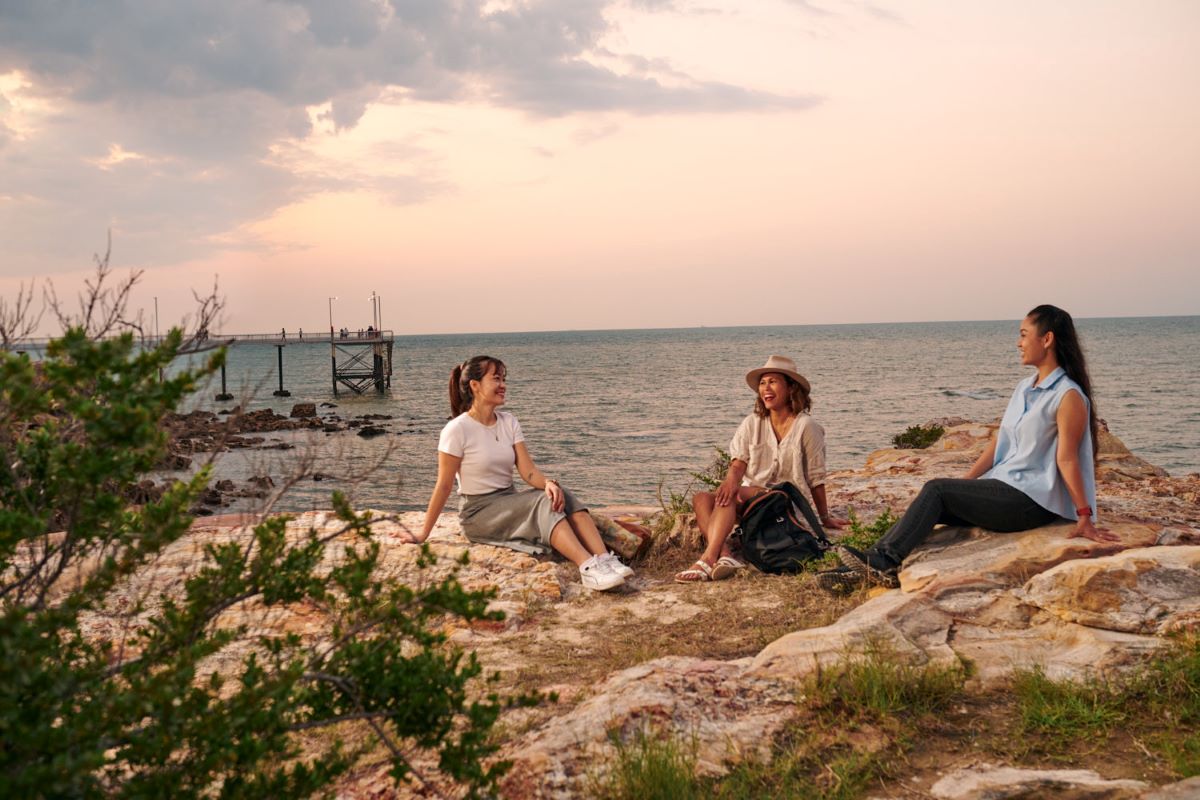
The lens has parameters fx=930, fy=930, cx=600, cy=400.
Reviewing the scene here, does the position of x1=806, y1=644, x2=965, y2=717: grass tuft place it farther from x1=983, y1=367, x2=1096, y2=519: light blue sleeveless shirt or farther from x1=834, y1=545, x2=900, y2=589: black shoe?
x1=983, y1=367, x2=1096, y2=519: light blue sleeveless shirt

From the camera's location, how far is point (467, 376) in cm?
696

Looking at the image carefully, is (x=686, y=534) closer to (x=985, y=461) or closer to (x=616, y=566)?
(x=616, y=566)

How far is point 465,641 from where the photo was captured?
5.33 meters

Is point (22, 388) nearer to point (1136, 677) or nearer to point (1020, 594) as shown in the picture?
point (1136, 677)

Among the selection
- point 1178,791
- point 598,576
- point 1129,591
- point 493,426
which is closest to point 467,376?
point 493,426

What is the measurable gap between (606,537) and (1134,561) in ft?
11.7

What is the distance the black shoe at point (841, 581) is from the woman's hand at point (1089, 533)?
1.23 meters

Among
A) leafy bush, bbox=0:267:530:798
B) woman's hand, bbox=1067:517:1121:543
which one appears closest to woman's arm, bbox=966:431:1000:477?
woman's hand, bbox=1067:517:1121:543

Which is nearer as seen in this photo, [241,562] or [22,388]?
[22,388]

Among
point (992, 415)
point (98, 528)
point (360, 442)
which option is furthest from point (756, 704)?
point (992, 415)

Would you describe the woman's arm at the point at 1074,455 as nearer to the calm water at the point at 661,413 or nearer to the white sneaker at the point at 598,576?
the white sneaker at the point at 598,576

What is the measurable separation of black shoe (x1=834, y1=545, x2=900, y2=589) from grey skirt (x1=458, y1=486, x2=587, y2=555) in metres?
2.04

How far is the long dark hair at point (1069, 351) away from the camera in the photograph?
217 inches

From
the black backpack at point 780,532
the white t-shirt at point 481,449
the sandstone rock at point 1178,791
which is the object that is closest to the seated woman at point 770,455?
the black backpack at point 780,532
